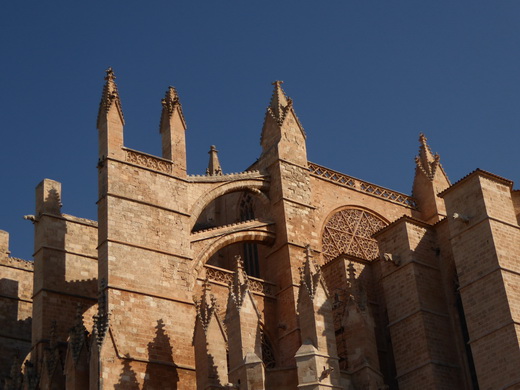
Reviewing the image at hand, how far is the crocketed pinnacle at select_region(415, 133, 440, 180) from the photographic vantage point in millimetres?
28812

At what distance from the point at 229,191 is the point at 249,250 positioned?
9.65ft

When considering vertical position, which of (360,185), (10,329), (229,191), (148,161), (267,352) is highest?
(360,185)

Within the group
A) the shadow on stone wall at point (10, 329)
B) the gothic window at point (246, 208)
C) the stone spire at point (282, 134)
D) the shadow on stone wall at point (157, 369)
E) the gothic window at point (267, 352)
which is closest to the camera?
the shadow on stone wall at point (157, 369)

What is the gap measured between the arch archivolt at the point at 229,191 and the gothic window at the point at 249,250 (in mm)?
1723

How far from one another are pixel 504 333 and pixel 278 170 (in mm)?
7957

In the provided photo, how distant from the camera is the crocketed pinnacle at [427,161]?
28.8m

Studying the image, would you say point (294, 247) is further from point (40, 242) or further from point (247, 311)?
point (40, 242)

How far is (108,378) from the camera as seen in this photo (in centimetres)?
1956

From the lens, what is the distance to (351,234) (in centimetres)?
2659

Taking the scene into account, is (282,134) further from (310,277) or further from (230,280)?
(310,277)

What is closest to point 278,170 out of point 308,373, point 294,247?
point 294,247

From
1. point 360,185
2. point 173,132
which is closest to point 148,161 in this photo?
point 173,132

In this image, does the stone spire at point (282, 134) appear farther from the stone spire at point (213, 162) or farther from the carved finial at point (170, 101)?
the stone spire at point (213, 162)

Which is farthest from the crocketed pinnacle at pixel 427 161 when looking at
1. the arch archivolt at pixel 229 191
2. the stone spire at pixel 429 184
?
the arch archivolt at pixel 229 191
